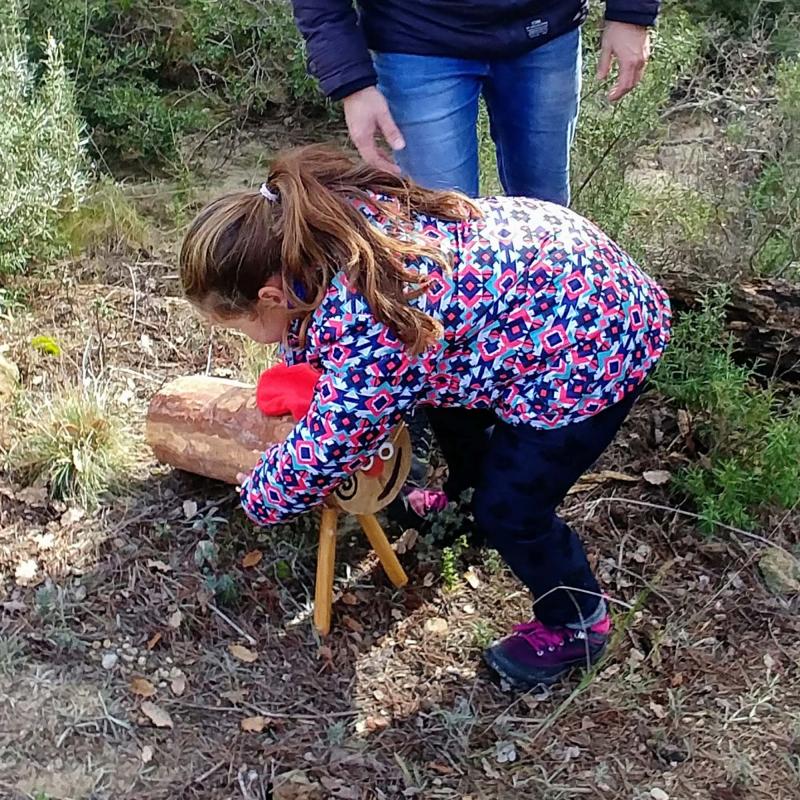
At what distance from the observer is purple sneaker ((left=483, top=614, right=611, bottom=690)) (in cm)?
259

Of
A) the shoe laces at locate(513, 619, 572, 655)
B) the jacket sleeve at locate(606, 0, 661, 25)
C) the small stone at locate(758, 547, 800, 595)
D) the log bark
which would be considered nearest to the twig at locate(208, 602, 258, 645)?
the shoe laces at locate(513, 619, 572, 655)

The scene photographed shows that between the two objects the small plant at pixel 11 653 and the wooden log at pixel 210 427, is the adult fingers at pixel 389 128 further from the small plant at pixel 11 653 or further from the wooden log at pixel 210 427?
the small plant at pixel 11 653

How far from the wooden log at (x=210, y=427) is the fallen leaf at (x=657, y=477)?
43.6 inches

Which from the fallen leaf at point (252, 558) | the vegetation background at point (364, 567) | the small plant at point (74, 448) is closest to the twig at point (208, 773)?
the vegetation background at point (364, 567)

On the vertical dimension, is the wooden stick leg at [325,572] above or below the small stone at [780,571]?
above

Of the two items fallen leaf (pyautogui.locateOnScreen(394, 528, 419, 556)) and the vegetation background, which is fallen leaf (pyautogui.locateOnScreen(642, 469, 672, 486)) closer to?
the vegetation background

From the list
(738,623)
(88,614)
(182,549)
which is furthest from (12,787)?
(738,623)

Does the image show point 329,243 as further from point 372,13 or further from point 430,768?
point 430,768

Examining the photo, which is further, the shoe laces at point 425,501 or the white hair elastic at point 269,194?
the shoe laces at point 425,501

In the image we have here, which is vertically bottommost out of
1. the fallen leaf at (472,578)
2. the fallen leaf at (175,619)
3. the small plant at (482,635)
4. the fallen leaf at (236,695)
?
the small plant at (482,635)

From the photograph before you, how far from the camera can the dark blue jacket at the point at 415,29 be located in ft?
7.80

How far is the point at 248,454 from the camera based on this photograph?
281 centimetres

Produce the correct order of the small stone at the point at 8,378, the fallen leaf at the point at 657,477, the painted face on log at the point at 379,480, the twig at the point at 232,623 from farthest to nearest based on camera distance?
the small stone at the point at 8,378, the fallen leaf at the point at 657,477, the twig at the point at 232,623, the painted face on log at the point at 379,480

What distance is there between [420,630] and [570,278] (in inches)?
42.7
